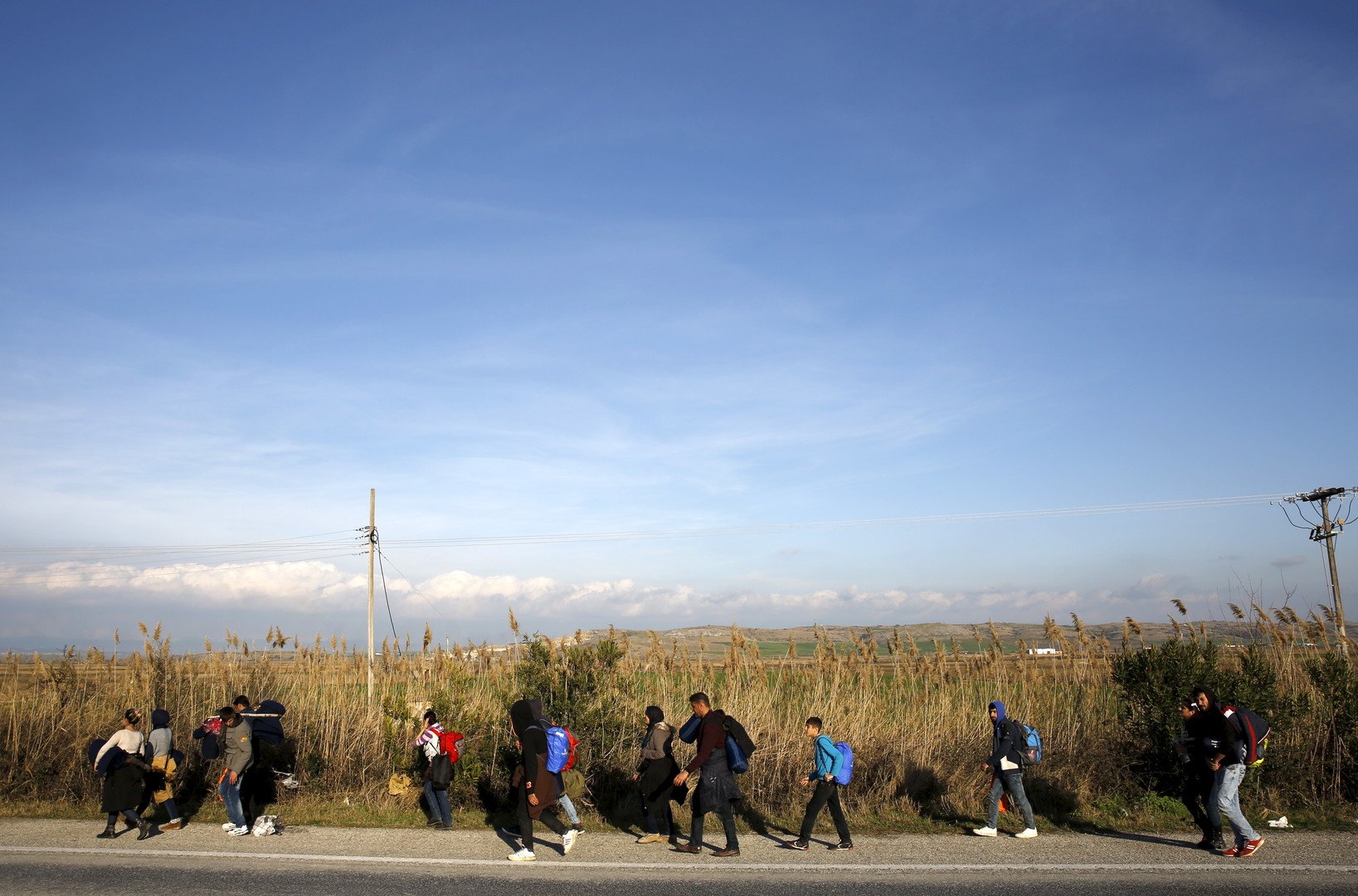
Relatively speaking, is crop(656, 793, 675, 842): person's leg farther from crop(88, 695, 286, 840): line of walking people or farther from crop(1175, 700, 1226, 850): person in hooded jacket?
crop(1175, 700, 1226, 850): person in hooded jacket

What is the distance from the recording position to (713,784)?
10375 millimetres

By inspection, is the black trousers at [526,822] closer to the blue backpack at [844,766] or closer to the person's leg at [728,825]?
the person's leg at [728,825]

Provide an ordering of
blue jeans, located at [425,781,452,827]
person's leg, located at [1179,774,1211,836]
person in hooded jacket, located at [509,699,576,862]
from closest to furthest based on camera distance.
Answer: person in hooded jacket, located at [509,699,576,862] → person's leg, located at [1179,774,1211,836] → blue jeans, located at [425,781,452,827]

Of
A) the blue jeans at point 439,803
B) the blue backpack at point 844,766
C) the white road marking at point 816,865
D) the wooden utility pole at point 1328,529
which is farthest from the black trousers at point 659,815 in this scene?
the wooden utility pole at point 1328,529

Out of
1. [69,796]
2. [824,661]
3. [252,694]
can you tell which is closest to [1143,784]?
[824,661]

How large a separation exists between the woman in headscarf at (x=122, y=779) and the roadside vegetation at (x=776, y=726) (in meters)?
1.75

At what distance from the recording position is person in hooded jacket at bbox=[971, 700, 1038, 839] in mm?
11000

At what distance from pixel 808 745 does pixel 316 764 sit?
7.52m

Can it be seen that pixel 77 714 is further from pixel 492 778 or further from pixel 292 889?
pixel 292 889

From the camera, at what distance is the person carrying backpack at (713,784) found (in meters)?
10.4

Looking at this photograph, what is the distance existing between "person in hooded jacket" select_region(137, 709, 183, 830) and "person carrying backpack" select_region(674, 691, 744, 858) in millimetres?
6701

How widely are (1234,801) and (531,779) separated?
774cm

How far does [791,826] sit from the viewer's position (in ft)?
39.5

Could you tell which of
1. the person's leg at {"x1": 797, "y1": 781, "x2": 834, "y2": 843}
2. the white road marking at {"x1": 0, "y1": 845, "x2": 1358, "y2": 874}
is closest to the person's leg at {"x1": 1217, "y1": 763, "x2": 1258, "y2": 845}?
the white road marking at {"x1": 0, "y1": 845, "x2": 1358, "y2": 874}
